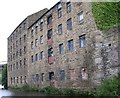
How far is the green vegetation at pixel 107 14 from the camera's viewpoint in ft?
68.6

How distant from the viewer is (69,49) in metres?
27.1

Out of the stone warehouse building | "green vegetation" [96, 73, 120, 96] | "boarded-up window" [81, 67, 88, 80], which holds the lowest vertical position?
"green vegetation" [96, 73, 120, 96]

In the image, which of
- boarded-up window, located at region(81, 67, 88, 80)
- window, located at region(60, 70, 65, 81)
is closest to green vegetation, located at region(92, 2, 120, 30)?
boarded-up window, located at region(81, 67, 88, 80)

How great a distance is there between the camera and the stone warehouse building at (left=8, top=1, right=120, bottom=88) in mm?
20812

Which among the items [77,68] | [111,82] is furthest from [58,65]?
[111,82]

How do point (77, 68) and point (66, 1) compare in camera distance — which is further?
point (66, 1)

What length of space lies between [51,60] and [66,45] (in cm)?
469

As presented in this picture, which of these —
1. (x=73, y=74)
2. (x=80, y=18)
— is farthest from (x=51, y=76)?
(x=80, y=18)

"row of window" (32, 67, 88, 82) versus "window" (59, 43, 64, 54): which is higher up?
"window" (59, 43, 64, 54)

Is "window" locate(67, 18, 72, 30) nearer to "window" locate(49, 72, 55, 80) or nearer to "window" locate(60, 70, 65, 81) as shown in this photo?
"window" locate(60, 70, 65, 81)

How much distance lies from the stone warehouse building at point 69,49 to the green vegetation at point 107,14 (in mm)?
704

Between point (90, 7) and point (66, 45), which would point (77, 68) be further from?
point (90, 7)

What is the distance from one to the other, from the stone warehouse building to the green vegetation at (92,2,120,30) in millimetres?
704

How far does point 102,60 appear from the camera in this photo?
21000mm
